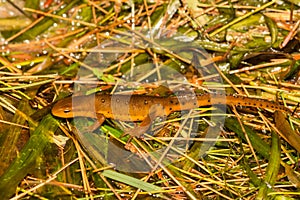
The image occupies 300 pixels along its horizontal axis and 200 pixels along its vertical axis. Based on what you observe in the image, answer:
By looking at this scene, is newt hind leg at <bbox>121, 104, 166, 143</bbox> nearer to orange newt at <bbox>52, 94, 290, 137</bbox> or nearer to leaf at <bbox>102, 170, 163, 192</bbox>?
orange newt at <bbox>52, 94, 290, 137</bbox>

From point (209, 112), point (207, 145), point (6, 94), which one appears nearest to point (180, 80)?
point (209, 112)

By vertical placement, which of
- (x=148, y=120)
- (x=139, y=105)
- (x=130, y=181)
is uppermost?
(x=139, y=105)

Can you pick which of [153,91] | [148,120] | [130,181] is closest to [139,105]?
[148,120]

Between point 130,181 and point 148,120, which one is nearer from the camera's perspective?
point 130,181

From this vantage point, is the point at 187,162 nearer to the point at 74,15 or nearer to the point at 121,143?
the point at 121,143

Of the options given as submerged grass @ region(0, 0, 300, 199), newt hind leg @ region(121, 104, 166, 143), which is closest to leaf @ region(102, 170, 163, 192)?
submerged grass @ region(0, 0, 300, 199)

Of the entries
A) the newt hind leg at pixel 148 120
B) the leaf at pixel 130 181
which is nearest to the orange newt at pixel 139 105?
the newt hind leg at pixel 148 120

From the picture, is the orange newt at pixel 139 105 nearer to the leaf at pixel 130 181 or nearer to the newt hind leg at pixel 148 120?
the newt hind leg at pixel 148 120

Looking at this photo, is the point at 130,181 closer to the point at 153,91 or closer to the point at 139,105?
the point at 139,105
